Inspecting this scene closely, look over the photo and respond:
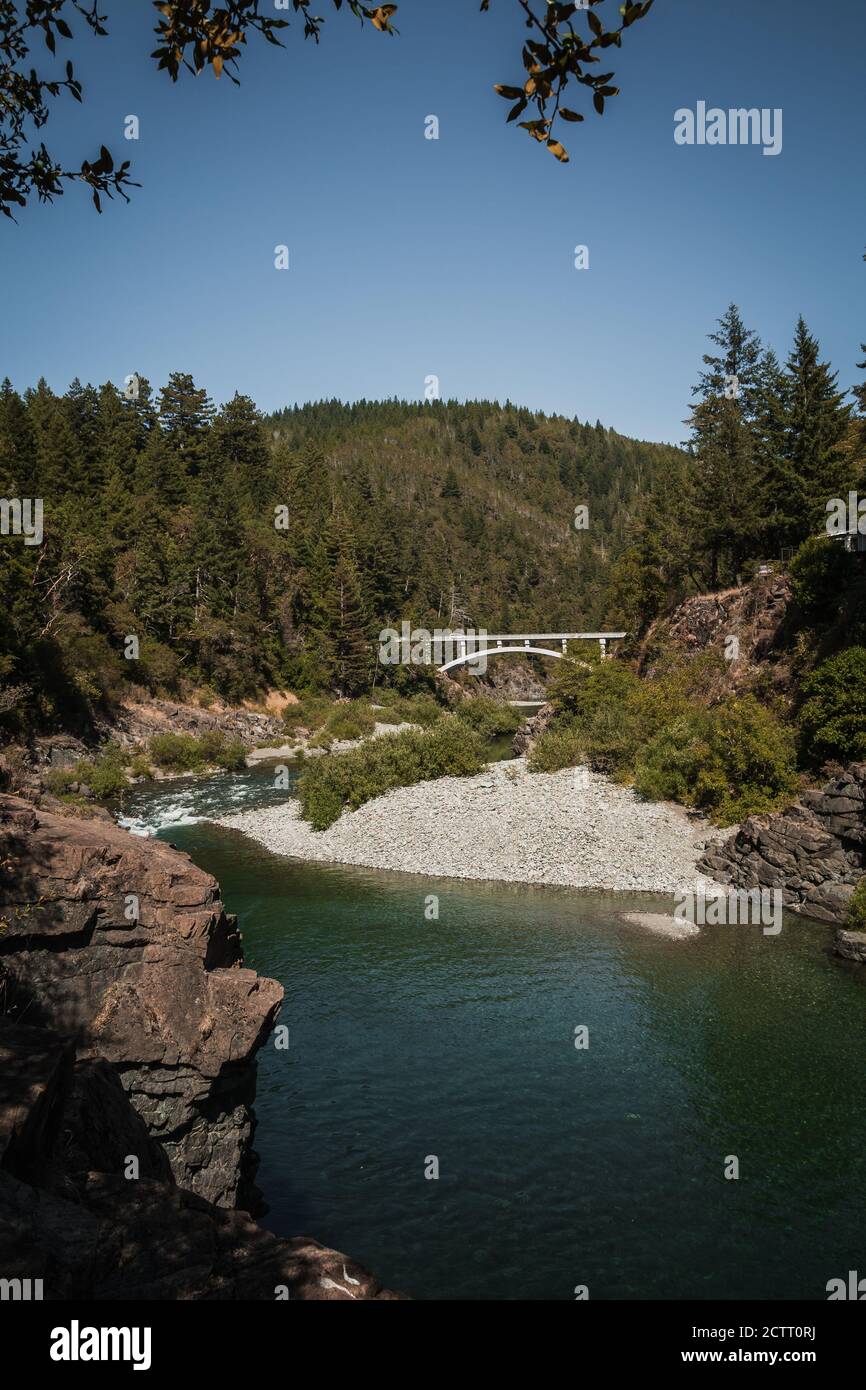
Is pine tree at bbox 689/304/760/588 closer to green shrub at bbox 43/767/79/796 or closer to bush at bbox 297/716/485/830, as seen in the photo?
bush at bbox 297/716/485/830

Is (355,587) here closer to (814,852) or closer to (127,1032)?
(814,852)

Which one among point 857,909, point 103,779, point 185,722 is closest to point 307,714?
point 185,722

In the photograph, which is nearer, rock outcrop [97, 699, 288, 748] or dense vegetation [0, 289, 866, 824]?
dense vegetation [0, 289, 866, 824]

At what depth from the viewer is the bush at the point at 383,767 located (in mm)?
34500

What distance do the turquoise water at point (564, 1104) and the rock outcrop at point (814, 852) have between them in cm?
133

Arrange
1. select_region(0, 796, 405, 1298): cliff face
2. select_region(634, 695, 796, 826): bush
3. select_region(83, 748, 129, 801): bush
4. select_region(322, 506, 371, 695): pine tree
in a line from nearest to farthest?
1. select_region(0, 796, 405, 1298): cliff face
2. select_region(634, 695, 796, 826): bush
3. select_region(83, 748, 129, 801): bush
4. select_region(322, 506, 371, 695): pine tree

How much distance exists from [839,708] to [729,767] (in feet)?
14.2

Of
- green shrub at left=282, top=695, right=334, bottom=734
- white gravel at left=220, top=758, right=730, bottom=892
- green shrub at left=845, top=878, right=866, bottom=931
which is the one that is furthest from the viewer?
green shrub at left=282, top=695, right=334, bottom=734

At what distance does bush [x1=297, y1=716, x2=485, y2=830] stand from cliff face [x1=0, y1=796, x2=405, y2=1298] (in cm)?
2274

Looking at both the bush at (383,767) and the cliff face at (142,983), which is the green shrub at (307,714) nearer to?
the bush at (383,767)

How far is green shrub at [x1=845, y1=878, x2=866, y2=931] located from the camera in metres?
20.2

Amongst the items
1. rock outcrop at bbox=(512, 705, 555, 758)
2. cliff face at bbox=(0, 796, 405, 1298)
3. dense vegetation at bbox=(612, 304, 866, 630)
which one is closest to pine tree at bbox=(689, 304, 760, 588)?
dense vegetation at bbox=(612, 304, 866, 630)

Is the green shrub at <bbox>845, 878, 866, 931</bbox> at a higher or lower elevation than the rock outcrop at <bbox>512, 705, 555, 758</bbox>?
lower
